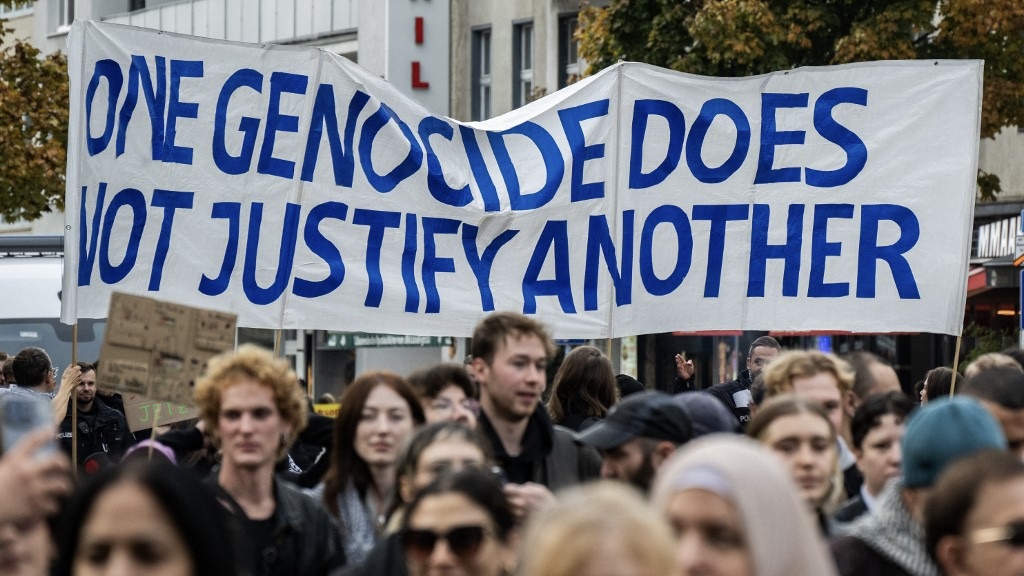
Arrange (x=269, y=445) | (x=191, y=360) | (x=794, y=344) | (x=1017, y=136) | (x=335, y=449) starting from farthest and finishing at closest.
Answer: (x=794, y=344), (x=1017, y=136), (x=191, y=360), (x=335, y=449), (x=269, y=445)

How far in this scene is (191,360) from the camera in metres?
7.69

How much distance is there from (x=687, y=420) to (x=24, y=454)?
2878mm

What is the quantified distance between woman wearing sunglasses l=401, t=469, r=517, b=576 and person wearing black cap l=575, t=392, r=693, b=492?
5.03 feet

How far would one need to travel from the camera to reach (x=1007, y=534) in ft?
13.2

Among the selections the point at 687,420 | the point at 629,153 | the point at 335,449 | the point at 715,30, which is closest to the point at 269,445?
the point at 335,449

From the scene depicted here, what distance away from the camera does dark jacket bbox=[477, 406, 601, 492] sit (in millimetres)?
6738

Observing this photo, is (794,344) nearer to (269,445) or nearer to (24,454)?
(269,445)

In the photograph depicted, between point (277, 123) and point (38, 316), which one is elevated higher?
point (277, 123)

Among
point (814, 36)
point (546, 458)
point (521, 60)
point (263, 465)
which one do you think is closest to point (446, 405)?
point (546, 458)

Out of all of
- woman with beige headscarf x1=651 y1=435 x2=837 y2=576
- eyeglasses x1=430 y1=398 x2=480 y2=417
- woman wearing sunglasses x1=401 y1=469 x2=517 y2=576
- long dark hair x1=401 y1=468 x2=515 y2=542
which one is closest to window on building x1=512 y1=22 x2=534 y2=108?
eyeglasses x1=430 y1=398 x2=480 y2=417

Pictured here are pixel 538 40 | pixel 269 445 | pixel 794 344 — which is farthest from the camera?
pixel 538 40

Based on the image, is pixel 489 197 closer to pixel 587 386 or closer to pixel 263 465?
pixel 587 386

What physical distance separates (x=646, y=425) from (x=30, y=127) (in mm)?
19792

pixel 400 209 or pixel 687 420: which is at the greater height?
pixel 400 209
